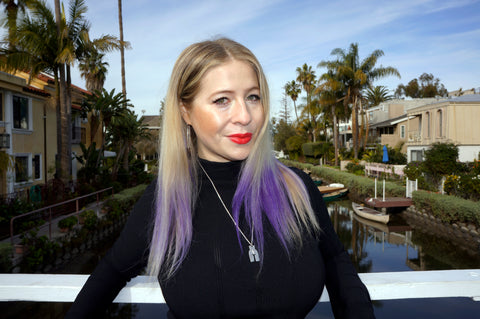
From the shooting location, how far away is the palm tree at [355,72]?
1463 inches

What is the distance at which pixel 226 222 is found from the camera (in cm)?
143

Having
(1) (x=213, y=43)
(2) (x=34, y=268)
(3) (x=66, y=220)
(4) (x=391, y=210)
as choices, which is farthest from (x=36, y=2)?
(4) (x=391, y=210)

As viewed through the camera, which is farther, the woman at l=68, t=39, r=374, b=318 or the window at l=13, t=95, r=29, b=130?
the window at l=13, t=95, r=29, b=130

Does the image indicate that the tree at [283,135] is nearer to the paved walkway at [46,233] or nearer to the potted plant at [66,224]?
the paved walkway at [46,233]

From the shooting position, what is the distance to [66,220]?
12703mm

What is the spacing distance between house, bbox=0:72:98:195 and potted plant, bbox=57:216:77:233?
3.06 m

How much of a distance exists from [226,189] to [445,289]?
3.00 feet

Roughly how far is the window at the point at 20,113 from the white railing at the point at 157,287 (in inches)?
745

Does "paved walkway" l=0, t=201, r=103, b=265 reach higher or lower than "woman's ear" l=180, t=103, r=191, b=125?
lower

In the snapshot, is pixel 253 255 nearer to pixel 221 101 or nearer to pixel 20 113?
pixel 221 101

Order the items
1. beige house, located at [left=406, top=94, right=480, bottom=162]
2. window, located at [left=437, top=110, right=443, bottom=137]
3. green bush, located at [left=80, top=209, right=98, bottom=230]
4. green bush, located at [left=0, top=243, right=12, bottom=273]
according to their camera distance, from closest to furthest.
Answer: green bush, located at [left=0, top=243, right=12, bottom=273], green bush, located at [left=80, top=209, right=98, bottom=230], beige house, located at [left=406, top=94, right=480, bottom=162], window, located at [left=437, top=110, right=443, bottom=137]

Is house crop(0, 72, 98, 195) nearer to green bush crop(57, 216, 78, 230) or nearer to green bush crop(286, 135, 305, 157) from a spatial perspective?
green bush crop(57, 216, 78, 230)

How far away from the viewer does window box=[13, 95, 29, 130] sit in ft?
57.1

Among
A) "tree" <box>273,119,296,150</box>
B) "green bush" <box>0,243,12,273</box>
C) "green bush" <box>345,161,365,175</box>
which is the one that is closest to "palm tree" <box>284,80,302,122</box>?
"tree" <box>273,119,296,150</box>
